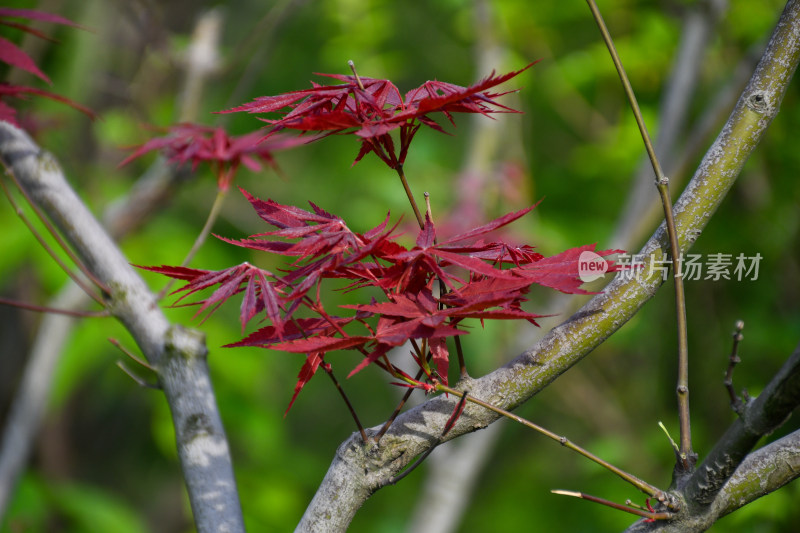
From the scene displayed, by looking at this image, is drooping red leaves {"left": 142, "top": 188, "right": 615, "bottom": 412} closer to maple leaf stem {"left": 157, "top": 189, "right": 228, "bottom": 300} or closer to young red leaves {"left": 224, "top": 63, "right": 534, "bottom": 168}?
young red leaves {"left": 224, "top": 63, "right": 534, "bottom": 168}

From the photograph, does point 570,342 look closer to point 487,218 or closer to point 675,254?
point 675,254

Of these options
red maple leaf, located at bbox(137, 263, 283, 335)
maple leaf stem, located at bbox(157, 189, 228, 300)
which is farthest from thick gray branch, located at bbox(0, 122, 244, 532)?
red maple leaf, located at bbox(137, 263, 283, 335)

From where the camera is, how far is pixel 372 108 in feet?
1.65

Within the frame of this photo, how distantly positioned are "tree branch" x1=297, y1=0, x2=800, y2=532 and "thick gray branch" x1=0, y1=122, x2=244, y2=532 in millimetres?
109

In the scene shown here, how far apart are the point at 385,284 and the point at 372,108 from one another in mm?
135

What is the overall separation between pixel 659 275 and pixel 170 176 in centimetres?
95

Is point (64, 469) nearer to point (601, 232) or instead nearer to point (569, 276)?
point (601, 232)

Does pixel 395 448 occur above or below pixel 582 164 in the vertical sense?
below

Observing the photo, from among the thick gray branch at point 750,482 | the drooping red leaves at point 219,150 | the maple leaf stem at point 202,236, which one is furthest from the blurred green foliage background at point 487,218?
the thick gray branch at point 750,482

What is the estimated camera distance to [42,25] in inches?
64.5

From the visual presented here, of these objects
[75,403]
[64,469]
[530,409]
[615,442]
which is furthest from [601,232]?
[75,403]

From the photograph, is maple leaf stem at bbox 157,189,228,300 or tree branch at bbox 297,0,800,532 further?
maple leaf stem at bbox 157,189,228,300

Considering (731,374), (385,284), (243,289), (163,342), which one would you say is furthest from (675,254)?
(163,342)

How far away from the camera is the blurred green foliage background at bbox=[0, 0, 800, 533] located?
1517 mm
